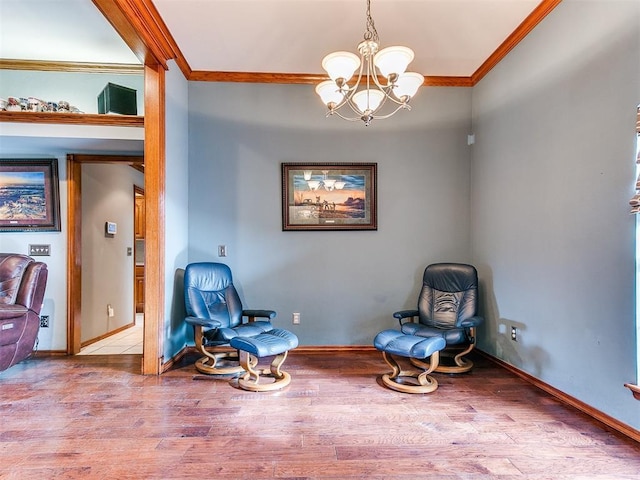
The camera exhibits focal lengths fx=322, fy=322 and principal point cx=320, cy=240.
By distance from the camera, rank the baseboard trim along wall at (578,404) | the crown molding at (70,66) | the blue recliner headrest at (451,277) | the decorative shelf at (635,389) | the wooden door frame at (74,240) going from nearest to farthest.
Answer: the decorative shelf at (635,389) → the baseboard trim along wall at (578,404) → the blue recliner headrest at (451,277) → the crown molding at (70,66) → the wooden door frame at (74,240)

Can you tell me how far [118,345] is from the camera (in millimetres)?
3857

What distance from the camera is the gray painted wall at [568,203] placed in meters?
1.99

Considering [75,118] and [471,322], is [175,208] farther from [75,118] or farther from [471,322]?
[471,322]

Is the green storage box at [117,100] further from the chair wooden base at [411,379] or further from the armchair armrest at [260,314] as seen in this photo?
the chair wooden base at [411,379]

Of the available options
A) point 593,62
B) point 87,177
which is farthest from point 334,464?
point 87,177

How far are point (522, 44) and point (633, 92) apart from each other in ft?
4.24

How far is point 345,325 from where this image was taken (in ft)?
11.9

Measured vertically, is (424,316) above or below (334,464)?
above

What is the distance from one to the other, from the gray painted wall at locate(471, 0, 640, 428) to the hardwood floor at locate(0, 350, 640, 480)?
1.23 ft

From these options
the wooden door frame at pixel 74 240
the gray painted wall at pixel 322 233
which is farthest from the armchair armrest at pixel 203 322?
the wooden door frame at pixel 74 240

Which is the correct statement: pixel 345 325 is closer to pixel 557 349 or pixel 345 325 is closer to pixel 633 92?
pixel 557 349

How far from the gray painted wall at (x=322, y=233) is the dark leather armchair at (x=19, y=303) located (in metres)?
1.41

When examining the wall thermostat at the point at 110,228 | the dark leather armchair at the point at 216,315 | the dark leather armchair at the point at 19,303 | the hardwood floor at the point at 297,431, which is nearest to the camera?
the hardwood floor at the point at 297,431

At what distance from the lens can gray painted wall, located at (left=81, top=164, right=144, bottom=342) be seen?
3.84 meters
